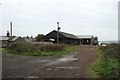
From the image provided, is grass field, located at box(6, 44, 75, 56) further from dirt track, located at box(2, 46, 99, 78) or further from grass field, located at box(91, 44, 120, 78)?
grass field, located at box(91, 44, 120, 78)

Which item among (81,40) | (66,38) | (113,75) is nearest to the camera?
(113,75)

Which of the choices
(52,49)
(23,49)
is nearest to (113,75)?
(23,49)

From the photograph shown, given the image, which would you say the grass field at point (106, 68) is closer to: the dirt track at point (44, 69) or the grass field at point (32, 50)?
the dirt track at point (44, 69)

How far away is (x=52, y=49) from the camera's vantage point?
35375mm

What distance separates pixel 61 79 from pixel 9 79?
233cm

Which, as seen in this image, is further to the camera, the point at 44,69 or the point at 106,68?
the point at 44,69

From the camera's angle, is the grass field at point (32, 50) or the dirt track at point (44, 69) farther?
the grass field at point (32, 50)

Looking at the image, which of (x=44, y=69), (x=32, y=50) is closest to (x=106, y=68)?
(x=44, y=69)

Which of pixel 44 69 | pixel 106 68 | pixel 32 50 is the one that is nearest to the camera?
pixel 106 68

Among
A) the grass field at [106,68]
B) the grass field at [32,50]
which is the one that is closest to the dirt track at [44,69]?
the grass field at [106,68]

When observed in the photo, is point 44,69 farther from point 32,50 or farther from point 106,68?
point 32,50

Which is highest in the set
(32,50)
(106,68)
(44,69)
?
(32,50)

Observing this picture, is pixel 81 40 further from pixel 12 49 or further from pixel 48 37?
pixel 12 49

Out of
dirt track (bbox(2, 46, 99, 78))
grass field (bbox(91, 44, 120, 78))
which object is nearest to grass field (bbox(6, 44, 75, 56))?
dirt track (bbox(2, 46, 99, 78))
